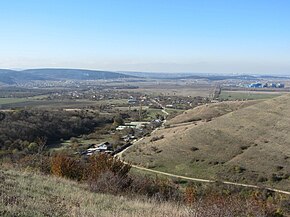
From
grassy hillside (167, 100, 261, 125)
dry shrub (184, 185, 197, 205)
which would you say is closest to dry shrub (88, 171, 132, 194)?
dry shrub (184, 185, 197, 205)

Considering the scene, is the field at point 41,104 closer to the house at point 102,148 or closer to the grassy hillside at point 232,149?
the house at point 102,148

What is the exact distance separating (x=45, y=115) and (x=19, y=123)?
40.0 ft

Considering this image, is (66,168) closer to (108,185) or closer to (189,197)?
(189,197)

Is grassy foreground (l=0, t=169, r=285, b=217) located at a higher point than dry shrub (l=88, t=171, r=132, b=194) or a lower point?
higher

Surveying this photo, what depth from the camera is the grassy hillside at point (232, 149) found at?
40781mm

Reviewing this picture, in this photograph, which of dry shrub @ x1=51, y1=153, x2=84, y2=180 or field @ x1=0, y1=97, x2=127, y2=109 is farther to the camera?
field @ x1=0, y1=97, x2=127, y2=109

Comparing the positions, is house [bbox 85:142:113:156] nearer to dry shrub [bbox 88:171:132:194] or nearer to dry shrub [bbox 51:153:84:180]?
dry shrub [bbox 51:153:84:180]

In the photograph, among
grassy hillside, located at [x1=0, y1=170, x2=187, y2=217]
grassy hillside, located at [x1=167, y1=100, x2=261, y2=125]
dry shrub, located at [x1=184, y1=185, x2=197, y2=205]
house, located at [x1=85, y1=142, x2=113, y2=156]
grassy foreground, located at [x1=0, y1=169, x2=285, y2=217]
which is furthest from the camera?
grassy hillside, located at [x1=167, y1=100, x2=261, y2=125]

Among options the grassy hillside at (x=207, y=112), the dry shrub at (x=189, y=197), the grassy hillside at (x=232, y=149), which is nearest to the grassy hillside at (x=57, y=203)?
the dry shrub at (x=189, y=197)

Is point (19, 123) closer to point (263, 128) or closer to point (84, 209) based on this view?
point (263, 128)

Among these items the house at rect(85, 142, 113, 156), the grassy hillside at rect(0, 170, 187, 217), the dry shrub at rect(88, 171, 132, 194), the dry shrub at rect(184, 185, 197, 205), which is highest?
the grassy hillside at rect(0, 170, 187, 217)

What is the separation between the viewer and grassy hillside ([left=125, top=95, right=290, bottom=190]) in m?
40.8

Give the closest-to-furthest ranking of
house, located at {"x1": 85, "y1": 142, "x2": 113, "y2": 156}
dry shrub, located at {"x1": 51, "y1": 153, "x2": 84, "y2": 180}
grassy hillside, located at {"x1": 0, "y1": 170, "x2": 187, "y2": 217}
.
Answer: grassy hillside, located at {"x1": 0, "y1": 170, "x2": 187, "y2": 217} < dry shrub, located at {"x1": 51, "y1": 153, "x2": 84, "y2": 180} < house, located at {"x1": 85, "y1": 142, "x2": 113, "y2": 156}

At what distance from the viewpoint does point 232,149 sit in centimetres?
4750
